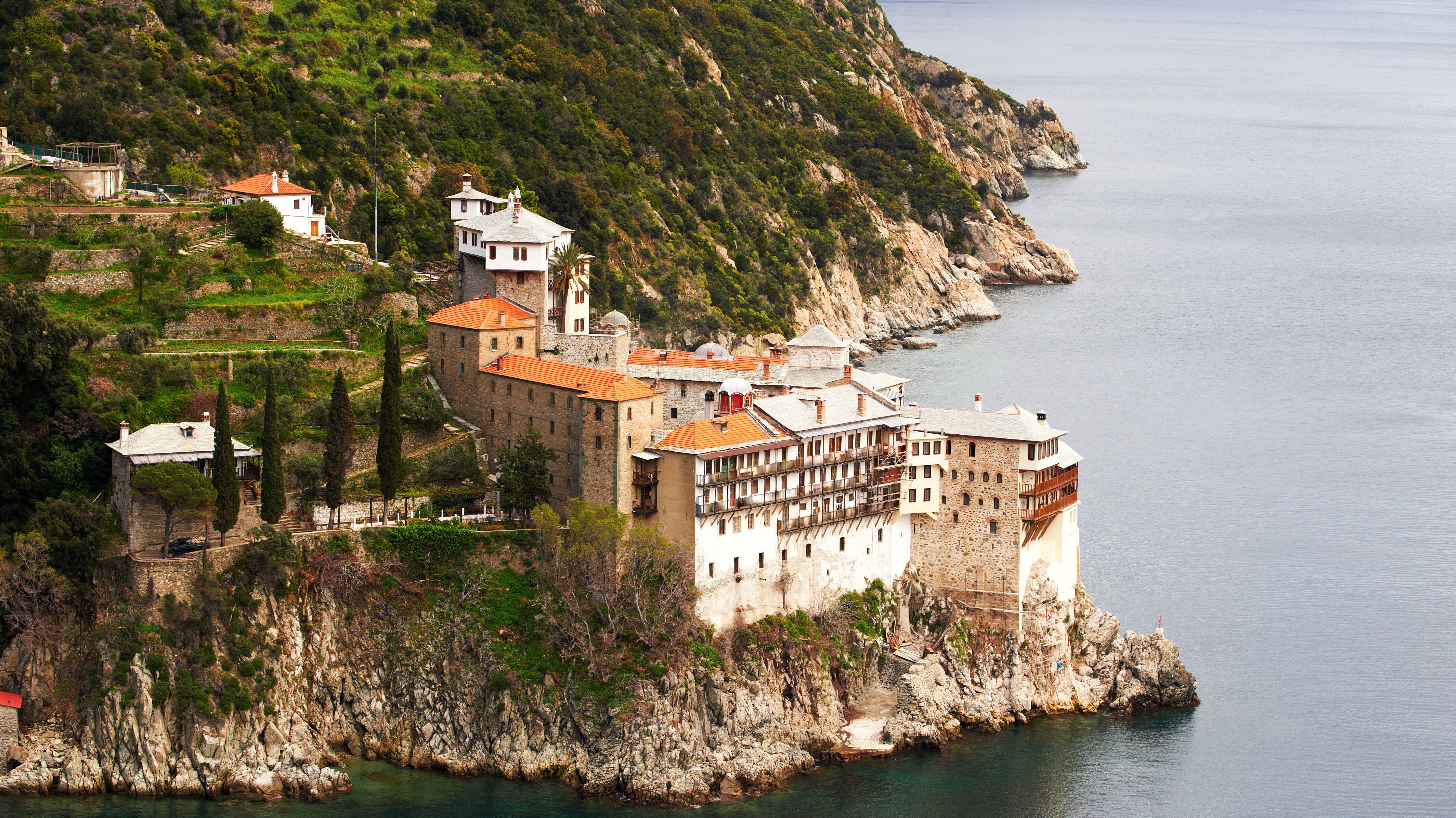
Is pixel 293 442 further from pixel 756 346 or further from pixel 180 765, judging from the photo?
pixel 756 346

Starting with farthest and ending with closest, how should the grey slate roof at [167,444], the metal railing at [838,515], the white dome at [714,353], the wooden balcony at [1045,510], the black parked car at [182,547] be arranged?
1. the white dome at [714,353]
2. the wooden balcony at [1045,510]
3. the metal railing at [838,515]
4. the grey slate roof at [167,444]
5. the black parked car at [182,547]

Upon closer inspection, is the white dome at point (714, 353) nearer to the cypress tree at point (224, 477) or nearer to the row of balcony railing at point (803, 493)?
the row of balcony railing at point (803, 493)

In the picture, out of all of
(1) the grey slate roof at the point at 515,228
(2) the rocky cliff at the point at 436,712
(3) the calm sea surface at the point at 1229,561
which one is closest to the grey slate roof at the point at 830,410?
(2) the rocky cliff at the point at 436,712

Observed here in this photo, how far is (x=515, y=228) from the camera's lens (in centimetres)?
9162

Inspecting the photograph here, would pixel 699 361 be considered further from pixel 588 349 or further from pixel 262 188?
pixel 262 188

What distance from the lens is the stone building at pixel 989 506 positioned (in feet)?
269

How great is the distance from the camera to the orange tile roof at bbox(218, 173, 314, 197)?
99.2 meters

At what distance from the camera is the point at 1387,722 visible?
85.5 metres

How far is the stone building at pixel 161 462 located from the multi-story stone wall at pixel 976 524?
27175 mm

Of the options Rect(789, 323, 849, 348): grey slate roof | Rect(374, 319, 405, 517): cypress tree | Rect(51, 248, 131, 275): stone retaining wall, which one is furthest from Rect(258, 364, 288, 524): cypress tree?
Rect(789, 323, 849, 348): grey slate roof

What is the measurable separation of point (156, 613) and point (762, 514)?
75.2ft

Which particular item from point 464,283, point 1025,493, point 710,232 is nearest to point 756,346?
point 710,232

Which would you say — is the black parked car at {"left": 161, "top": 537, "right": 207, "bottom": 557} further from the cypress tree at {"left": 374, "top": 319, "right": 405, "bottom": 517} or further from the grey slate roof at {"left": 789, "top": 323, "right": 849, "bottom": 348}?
the grey slate roof at {"left": 789, "top": 323, "right": 849, "bottom": 348}

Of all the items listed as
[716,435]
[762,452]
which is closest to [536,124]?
[762,452]
